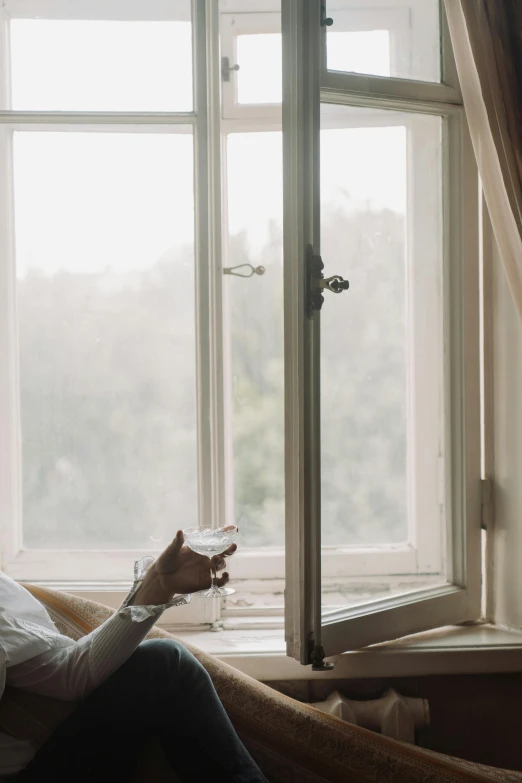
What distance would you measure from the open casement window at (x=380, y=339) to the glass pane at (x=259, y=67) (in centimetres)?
46

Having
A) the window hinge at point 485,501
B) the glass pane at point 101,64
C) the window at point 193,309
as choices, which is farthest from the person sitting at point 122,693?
the glass pane at point 101,64

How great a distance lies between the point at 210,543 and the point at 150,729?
1.26 ft

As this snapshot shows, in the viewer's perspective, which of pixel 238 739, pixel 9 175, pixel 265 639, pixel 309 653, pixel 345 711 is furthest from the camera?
pixel 9 175

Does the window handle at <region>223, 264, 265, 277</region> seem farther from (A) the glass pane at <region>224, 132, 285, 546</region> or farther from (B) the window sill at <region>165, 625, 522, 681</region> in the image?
(B) the window sill at <region>165, 625, 522, 681</region>

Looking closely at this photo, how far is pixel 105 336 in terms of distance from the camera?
2078 millimetres

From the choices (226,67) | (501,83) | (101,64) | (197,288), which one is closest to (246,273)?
(197,288)

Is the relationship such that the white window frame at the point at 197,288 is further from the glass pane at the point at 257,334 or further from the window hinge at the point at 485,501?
the window hinge at the point at 485,501

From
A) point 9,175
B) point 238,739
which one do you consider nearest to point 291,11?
point 9,175

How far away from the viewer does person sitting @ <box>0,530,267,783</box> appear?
131 cm

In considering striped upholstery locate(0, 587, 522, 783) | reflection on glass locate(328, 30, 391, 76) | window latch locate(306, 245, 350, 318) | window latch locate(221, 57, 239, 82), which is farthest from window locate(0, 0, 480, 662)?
striped upholstery locate(0, 587, 522, 783)

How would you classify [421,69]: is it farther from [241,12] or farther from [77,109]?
[77,109]

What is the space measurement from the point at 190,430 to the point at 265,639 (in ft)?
2.11

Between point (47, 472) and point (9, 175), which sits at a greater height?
point (9, 175)

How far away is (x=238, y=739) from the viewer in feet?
4.56
